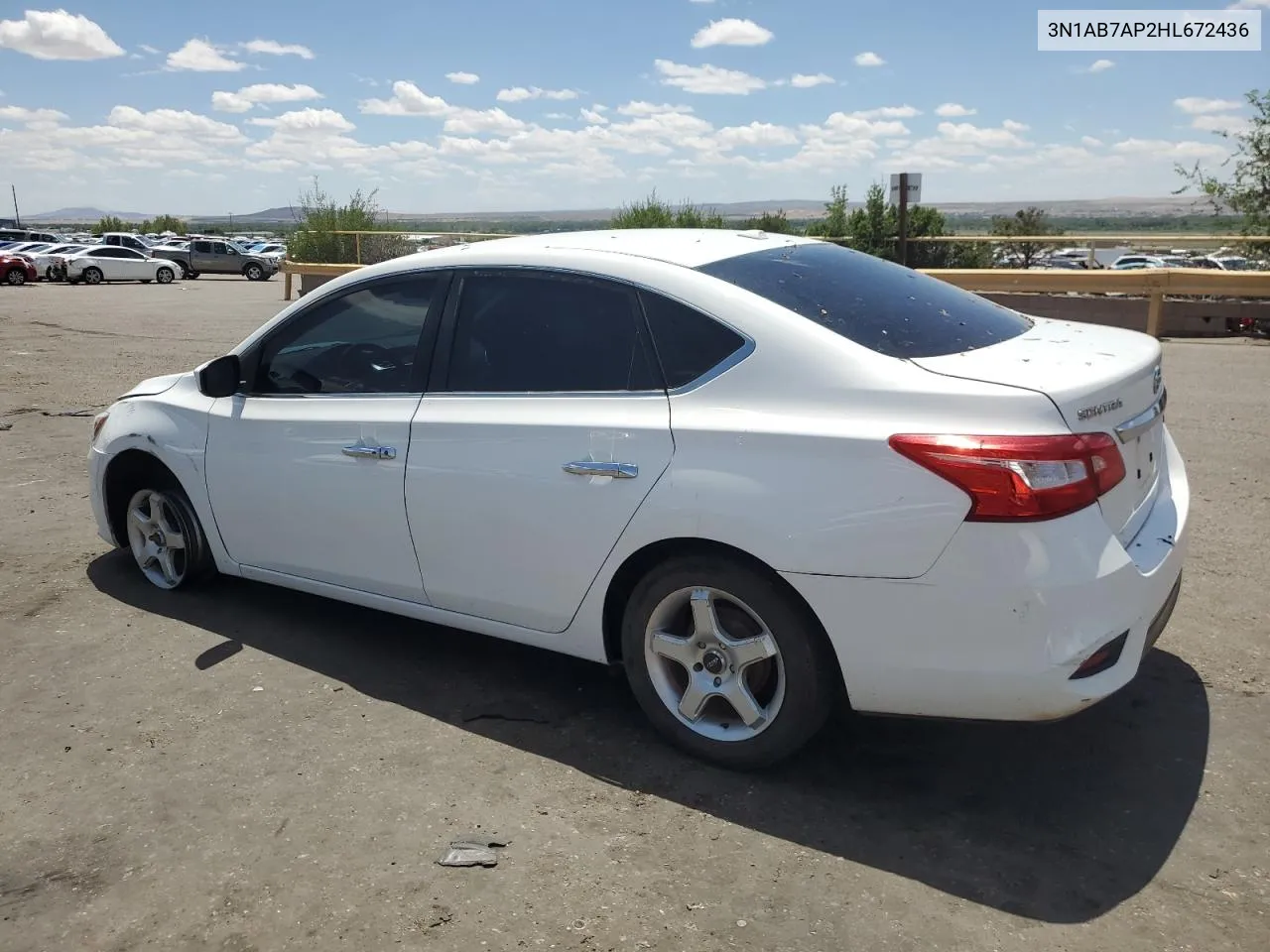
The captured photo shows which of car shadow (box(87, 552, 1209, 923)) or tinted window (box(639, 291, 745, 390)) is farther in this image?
tinted window (box(639, 291, 745, 390))

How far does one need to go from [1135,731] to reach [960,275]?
40.0 ft

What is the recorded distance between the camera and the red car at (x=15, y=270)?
36.8 metres

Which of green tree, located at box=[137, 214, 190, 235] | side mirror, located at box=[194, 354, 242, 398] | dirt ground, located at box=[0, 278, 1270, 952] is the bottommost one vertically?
dirt ground, located at box=[0, 278, 1270, 952]

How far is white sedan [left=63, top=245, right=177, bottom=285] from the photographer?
130ft

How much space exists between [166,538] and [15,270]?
123ft

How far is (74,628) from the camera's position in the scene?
4.99 meters

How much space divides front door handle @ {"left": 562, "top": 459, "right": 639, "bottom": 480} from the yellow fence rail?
1129cm

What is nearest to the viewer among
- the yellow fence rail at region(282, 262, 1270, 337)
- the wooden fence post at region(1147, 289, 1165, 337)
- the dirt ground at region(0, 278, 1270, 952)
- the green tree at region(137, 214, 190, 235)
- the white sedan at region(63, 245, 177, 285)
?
the dirt ground at region(0, 278, 1270, 952)

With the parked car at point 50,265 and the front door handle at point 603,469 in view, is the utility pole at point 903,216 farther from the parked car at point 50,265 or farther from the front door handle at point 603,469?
the parked car at point 50,265

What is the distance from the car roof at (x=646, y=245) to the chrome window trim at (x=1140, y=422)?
1434 mm

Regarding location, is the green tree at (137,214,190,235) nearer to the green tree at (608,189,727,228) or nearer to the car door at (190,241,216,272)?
the car door at (190,241,216,272)

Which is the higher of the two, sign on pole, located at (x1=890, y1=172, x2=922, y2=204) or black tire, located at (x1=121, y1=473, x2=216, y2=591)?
sign on pole, located at (x1=890, y1=172, x2=922, y2=204)

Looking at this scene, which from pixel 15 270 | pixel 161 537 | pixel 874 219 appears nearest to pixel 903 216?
pixel 874 219

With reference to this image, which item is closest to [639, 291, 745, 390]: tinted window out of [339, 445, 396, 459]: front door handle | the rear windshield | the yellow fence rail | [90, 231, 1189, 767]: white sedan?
[90, 231, 1189, 767]: white sedan
